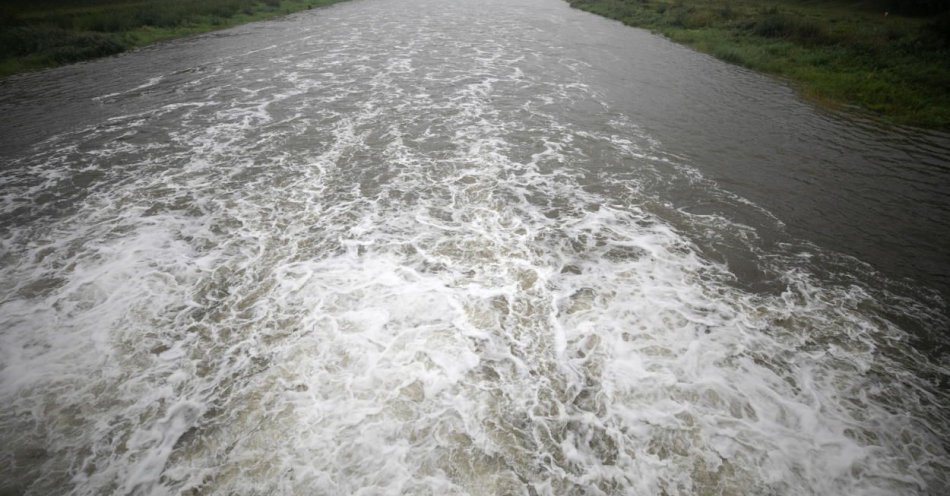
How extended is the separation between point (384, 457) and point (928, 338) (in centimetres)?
964

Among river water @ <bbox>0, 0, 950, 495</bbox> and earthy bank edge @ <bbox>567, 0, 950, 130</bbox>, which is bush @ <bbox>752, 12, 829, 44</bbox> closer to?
earthy bank edge @ <bbox>567, 0, 950, 130</bbox>

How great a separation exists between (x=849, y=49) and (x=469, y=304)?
2834 cm

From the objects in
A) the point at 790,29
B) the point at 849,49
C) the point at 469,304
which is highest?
the point at 790,29

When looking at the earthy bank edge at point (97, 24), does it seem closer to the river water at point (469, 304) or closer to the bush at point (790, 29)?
the river water at point (469, 304)

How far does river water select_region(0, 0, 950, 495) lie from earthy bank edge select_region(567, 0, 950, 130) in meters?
3.37

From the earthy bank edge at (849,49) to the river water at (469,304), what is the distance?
3374 millimetres

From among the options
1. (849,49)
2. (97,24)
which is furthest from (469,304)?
(97,24)

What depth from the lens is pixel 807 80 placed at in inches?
805

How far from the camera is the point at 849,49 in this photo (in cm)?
2233

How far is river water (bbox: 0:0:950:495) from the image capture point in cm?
548

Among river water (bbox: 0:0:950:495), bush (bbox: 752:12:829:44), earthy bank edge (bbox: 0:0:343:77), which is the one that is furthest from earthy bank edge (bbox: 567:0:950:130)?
earthy bank edge (bbox: 0:0:343:77)

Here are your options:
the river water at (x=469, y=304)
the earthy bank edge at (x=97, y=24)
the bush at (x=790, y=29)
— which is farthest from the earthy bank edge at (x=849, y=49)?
the earthy bank edge at (x=97, y=24)

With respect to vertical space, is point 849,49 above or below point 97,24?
below

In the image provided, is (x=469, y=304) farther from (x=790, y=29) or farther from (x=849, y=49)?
(x=790, y=29)
